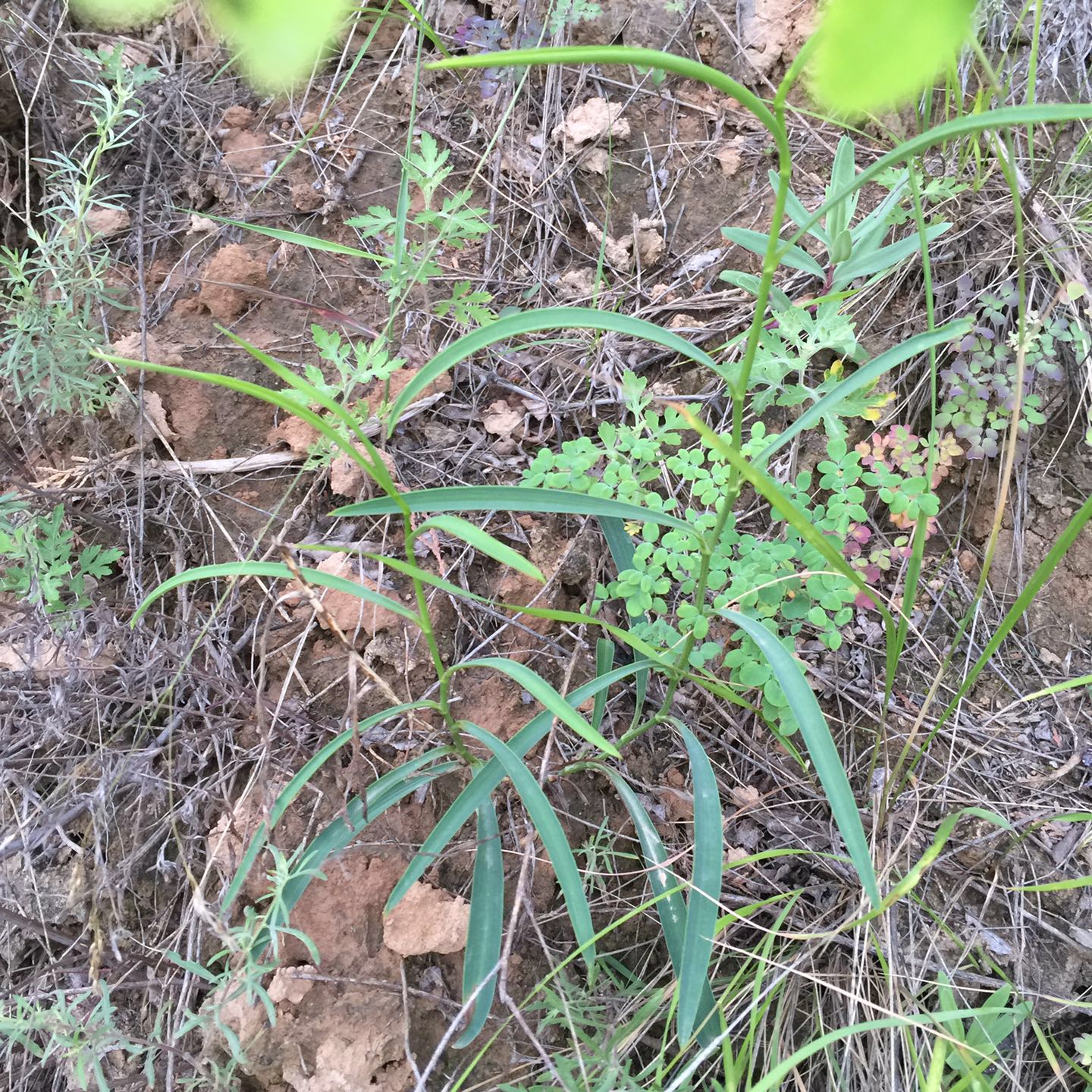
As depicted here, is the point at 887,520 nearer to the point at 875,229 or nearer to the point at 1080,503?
the point at 1080,503

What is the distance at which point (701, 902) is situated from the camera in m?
1.14

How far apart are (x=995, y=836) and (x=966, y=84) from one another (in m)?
1.81

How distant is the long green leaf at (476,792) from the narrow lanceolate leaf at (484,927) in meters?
0.05

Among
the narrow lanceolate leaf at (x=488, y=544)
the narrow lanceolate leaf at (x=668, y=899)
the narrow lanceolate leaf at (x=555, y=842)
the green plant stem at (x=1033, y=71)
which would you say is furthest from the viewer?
the green plant stem at (x=1033, y=71)

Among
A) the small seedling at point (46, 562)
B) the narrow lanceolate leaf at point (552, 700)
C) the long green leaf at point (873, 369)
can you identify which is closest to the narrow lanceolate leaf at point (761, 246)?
the long green leaf at point (873, 369)

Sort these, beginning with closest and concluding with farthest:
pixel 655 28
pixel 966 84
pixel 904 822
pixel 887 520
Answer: pixel 904 822 < pixel 887 520 < pixel 966 84 < pixel 655 28

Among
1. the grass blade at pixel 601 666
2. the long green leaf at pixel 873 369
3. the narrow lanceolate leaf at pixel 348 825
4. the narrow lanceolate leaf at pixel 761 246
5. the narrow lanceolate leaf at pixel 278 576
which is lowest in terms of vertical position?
the narrow lanceolate leaf at pixel 348 825

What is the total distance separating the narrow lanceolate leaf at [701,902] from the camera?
1.08 meters

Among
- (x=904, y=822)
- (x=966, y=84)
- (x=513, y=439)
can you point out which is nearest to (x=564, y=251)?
(x=513, y=439)

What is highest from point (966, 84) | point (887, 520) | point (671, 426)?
point (966, 84)

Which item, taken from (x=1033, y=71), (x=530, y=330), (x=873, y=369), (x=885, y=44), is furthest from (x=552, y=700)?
(x=1033, y=71)

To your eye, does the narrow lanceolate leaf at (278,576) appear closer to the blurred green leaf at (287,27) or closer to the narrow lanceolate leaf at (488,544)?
the narrow lanceolate leaf at (488,544)

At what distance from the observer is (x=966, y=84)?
192 cm

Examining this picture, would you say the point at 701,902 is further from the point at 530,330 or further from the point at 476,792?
the point at 530,330
